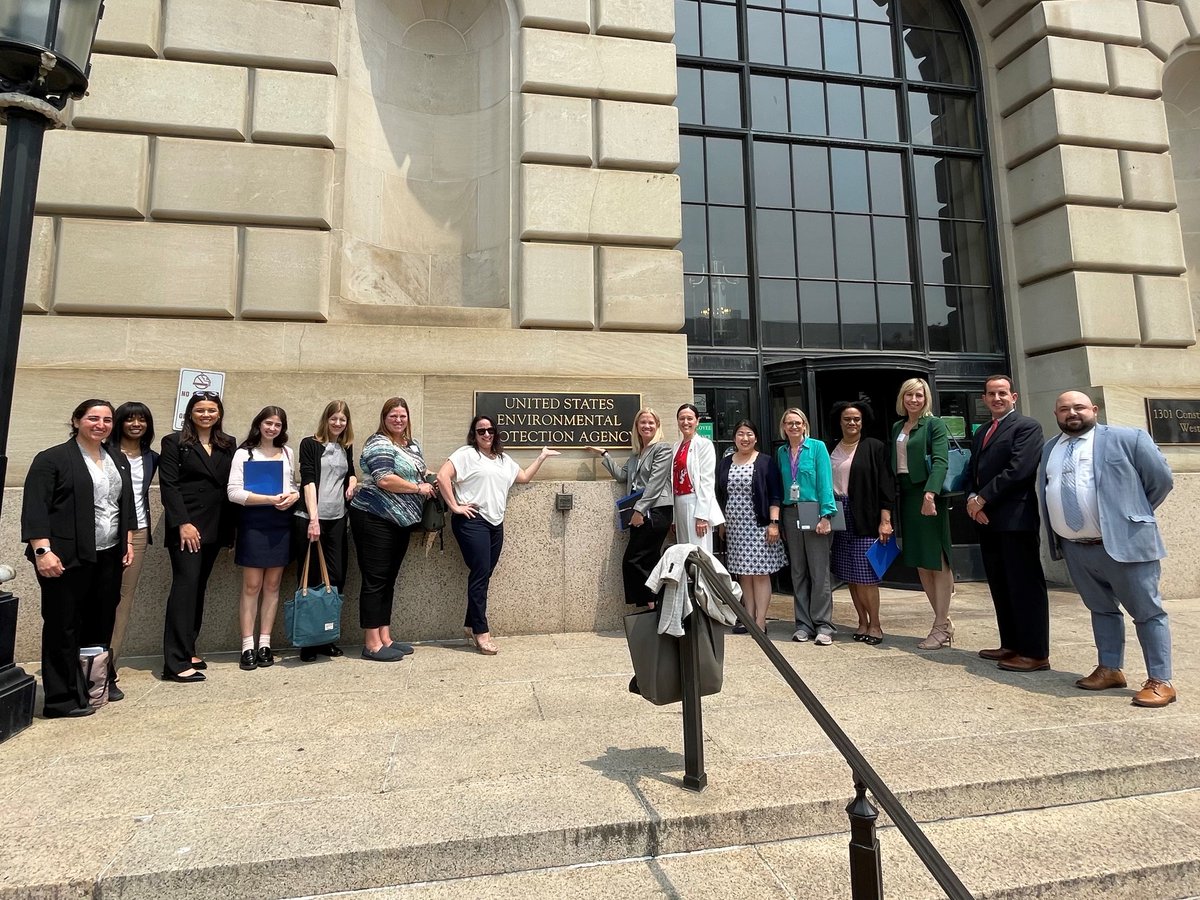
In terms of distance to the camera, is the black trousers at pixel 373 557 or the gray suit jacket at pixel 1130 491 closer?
the gray suit jacket at pixel 1130 491

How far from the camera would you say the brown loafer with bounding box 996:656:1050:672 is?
16.4 ft

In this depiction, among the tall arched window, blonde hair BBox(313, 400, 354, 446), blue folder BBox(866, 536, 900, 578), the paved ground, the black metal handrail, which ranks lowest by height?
the paved ground

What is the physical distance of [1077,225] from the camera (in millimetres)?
8602

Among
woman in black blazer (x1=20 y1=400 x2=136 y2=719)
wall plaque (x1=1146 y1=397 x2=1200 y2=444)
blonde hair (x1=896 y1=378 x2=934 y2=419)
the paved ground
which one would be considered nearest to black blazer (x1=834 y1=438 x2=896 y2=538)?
blonde hair (x1=896 y1=378 x2=934 y2=419)

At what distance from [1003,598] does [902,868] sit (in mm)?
3264

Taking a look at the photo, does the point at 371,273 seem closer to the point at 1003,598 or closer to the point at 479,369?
the point at 479,369

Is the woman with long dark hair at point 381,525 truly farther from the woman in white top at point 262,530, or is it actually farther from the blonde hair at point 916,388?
the blonde hair at point 916,388

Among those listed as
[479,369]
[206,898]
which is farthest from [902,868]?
[479,369]

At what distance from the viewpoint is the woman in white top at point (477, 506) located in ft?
18.9

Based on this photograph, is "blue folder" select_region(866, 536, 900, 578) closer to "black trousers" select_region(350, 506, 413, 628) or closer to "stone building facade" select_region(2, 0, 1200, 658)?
"stone building facade" select_region(2, 0, 1200, 658)

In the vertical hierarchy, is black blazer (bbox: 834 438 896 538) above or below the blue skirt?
above

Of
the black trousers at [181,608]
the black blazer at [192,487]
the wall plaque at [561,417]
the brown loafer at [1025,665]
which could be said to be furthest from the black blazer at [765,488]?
the black trousers at [181,608]

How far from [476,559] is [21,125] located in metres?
4.18

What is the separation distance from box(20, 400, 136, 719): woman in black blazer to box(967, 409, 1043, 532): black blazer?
6.34 m
